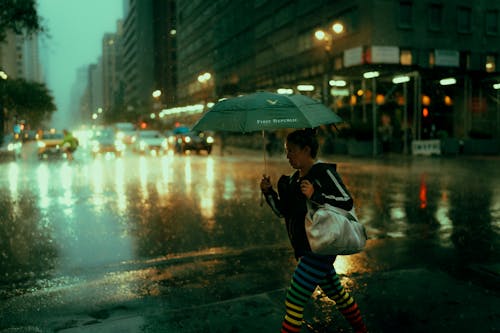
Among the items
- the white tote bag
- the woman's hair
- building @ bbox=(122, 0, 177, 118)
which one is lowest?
the white tote bag

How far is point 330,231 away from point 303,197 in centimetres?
31

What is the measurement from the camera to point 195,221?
9.90m

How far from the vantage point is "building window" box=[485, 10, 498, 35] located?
43.4m

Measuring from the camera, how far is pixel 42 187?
1581 centimetres

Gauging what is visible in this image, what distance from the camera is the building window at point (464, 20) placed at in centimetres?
4228

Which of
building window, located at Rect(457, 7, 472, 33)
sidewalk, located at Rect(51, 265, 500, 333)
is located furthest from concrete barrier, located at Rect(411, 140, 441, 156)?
sidewalk, located at Rect(51, 265, 500, 333)

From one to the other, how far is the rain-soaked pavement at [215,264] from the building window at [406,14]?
29378 mm

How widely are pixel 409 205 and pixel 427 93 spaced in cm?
3080

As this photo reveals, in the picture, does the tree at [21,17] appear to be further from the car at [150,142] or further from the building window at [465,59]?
the building window at [465,59]

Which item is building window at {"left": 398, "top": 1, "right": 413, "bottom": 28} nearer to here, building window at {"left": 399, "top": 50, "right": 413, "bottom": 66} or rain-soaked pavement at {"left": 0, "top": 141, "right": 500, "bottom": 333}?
building window at {"left": 399, "top": 50, "right": 413, "bottom": 66}

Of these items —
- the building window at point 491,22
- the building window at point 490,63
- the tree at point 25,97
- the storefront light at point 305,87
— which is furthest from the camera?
the tree at point 25,97

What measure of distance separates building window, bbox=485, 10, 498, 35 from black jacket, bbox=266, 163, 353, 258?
45152 mm

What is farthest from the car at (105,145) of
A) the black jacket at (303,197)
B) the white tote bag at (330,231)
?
the white tote bag at (330,231)

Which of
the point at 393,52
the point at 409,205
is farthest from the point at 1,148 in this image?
the point at 409,205
